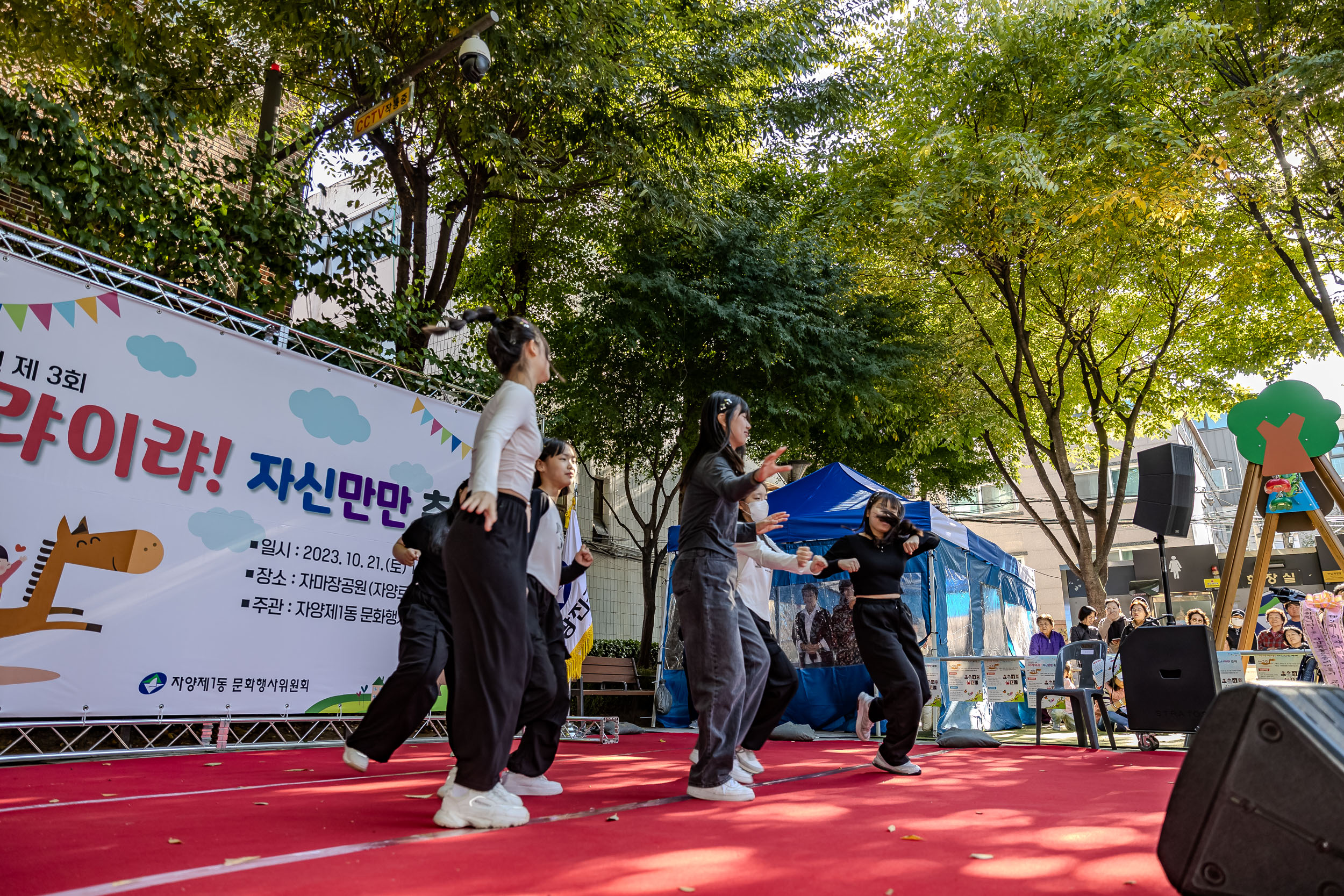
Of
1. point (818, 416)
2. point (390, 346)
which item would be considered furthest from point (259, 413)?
point (818, 416)

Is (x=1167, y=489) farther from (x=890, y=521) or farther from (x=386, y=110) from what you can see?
(x=386, y=110)

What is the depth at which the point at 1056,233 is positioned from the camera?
10.9 m

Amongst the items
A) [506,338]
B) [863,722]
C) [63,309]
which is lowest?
[863,722]

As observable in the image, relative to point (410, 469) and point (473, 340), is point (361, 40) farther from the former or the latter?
point (473, 340)

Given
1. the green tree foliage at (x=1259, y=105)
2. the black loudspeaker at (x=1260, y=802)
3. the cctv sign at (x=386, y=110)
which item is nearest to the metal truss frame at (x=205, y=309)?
the cctv sign at (x=386, y=110)

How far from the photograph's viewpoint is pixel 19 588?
5.07 metres

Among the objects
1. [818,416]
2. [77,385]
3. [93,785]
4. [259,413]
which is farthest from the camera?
[818,416]

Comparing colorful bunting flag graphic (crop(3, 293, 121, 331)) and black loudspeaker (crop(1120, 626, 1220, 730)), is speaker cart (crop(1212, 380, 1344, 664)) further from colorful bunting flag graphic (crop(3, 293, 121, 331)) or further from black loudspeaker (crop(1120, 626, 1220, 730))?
colorful bunting flag graphic (crop(3, 293, 121, 331))

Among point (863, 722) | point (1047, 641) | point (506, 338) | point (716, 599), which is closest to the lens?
point (506, 338)

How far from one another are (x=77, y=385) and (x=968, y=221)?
9.73 metres

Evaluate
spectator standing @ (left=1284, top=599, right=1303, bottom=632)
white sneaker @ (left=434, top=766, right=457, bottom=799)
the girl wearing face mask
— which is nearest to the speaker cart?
spectator standing @ (left=1284, top=599, right=1303, bottom=632)

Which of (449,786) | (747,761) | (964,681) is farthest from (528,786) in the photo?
(964,681)

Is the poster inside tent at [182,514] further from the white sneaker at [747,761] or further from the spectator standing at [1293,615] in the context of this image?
the spectator standing at [1293,615]

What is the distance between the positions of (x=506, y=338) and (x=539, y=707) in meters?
1.66
